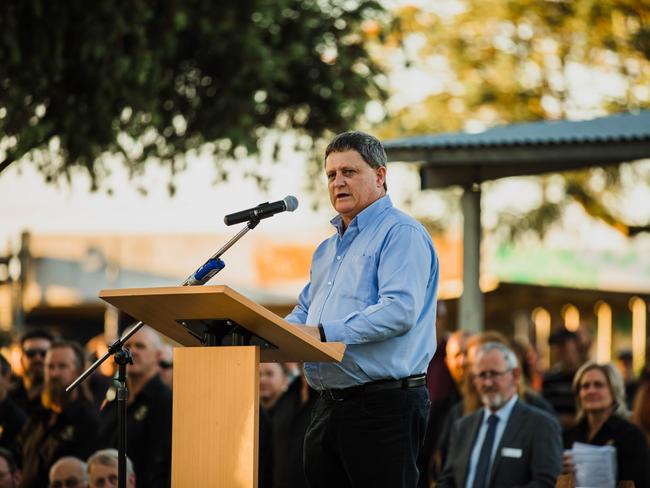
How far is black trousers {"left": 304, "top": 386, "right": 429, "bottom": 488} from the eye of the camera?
16.3ft

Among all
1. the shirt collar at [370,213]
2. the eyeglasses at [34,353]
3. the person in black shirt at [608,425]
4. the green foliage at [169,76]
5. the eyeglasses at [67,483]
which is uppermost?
the green foliage at [169,76]

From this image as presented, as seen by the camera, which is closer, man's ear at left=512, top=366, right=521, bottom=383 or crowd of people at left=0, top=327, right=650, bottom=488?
crowd of people at left=0, top=327, right=650, bottom=488

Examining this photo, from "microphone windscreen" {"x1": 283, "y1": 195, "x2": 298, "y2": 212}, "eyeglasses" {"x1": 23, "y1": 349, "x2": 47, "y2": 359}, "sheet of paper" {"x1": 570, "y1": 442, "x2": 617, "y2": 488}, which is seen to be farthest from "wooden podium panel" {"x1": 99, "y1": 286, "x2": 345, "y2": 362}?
"eyeglasses" {"x1": 23, "y1": 349, "x2": 47, "y2": 359}

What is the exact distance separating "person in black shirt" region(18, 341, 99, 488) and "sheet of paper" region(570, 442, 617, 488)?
3.58m

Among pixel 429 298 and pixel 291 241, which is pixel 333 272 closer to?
pixel 429 298

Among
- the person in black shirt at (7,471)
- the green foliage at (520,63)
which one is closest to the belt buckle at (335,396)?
the person in black shirt at (7,471)

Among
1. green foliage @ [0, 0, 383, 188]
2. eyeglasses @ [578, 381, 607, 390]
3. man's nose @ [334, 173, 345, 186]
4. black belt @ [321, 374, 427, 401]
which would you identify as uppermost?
green foliage @ [0, 0, 383, 188]

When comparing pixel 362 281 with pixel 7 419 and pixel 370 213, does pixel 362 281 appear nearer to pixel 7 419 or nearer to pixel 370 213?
pixel 370 213

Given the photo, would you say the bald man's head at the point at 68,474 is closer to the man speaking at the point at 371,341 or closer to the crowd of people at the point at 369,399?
the crowd of people at the point at 369,399

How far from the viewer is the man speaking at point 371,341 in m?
4.95

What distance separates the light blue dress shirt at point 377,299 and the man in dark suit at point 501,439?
113 inches

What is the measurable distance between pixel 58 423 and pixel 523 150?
4794mm

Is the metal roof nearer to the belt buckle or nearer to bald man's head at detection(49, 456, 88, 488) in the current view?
bald man's head at detection(49, 456, 88, 488)

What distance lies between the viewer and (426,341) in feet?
16.7
